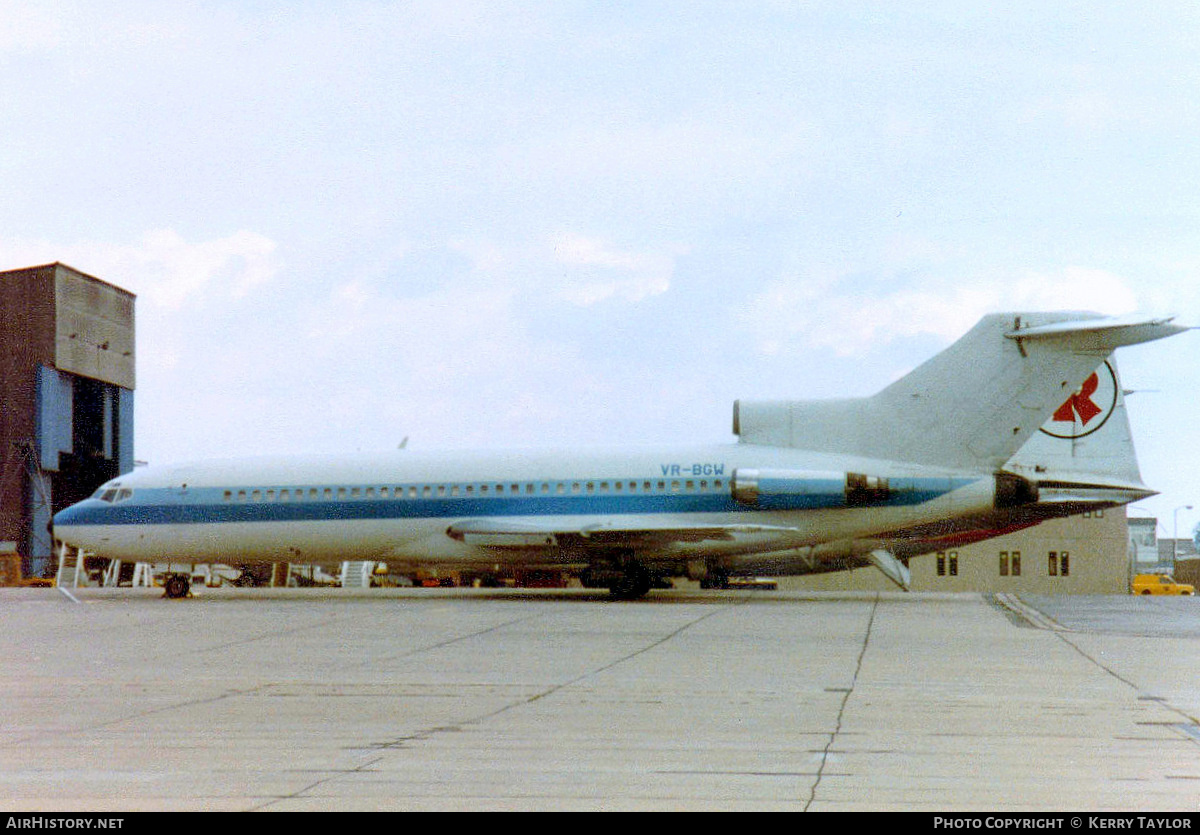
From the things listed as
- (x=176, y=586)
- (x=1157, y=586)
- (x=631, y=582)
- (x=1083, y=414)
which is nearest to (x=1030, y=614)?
(x=1083, y=414)

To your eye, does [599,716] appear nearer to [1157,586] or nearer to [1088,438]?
[1088,438]

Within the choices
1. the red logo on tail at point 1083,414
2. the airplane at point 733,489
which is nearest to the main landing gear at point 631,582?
the airplane at point 733,489

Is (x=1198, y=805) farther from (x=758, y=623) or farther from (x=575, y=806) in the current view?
(x=758, y=623)

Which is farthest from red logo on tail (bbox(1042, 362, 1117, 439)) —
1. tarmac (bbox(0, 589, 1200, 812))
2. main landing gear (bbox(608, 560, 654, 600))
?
tarmac (bbox(0, 589, 1200, 812))

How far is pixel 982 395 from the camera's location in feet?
93.4

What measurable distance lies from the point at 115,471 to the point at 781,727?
181ft

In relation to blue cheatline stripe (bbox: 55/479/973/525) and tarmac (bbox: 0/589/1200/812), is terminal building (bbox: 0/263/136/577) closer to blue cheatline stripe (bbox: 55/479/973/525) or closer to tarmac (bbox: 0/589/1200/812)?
blue cheatline stripe (bbox: 55/479/973/525)

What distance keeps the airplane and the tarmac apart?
7600 millimetres

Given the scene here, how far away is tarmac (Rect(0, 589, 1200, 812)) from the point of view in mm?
7051

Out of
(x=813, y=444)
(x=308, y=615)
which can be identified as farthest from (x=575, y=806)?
(x=813, y=444)

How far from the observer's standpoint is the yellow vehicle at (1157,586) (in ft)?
183

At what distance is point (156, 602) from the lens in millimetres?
29297

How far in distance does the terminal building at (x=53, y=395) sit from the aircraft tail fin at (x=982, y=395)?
121 feet

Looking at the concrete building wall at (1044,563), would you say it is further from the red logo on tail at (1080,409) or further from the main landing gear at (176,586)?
the main landing gear at (176,586)
